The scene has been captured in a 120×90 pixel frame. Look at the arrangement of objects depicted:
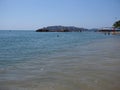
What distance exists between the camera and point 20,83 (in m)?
8.49

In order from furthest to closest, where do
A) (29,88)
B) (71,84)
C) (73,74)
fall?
(73,74)
(71,84)
(29,88)

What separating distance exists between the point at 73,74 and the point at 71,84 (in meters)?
1.90

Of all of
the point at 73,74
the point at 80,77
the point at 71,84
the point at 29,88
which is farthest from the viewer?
the point at 73,74

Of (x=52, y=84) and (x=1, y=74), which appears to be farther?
(x=1, y=74)

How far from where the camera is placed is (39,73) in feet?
34.3

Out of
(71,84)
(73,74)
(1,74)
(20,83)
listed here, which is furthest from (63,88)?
(1,74)

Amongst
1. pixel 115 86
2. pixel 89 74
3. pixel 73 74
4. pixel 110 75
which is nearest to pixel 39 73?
pixel 73 74

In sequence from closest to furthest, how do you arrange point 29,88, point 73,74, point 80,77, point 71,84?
point 29,88 < point 71,84 < point 80,77 < point 73,74

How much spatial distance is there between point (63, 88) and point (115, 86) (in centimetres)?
186

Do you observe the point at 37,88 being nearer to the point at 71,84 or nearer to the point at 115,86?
the point at 71,84

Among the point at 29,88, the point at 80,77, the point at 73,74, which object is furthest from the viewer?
the point at 73,74

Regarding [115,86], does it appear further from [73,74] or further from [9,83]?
[9,83]

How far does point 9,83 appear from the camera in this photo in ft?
27.9

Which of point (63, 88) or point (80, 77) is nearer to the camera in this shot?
point (63, 88)
